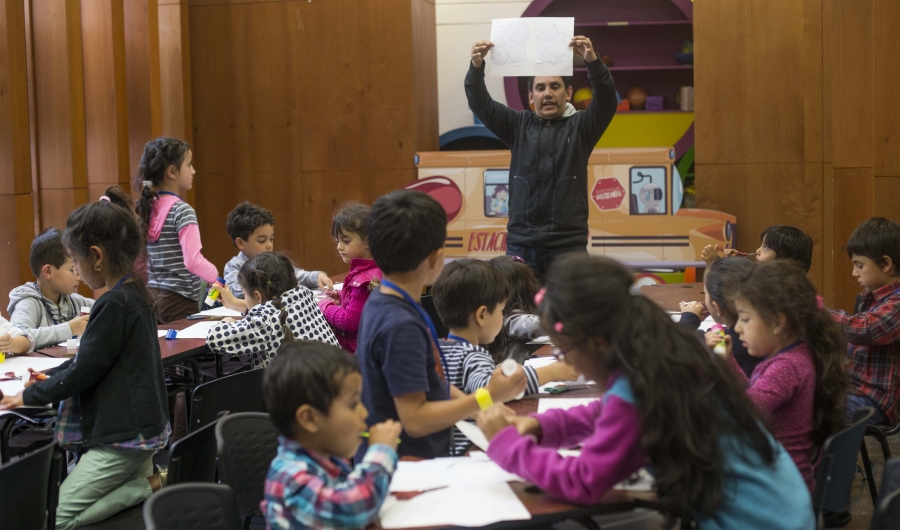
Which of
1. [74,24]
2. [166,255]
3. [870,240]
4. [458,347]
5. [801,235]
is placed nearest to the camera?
[458,347]

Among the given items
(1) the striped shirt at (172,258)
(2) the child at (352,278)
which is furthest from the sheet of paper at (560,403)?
(1) the striped shirt at (172,258)

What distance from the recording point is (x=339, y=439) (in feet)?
5.68

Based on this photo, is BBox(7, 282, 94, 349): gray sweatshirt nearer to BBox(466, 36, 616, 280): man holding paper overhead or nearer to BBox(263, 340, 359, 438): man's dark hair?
BBox(466, 36, 616, 280): man holding paper overhead

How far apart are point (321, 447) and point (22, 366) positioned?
6.44 ft

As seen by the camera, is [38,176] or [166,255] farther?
[38,176]

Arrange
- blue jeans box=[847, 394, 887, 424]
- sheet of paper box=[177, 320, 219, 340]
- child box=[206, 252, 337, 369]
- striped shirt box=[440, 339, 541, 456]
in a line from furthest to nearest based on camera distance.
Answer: sheet of paper box=[177, 320, 219, 340], child box=[206, 252, 337, 369], blue jeans box=[847, 394, 887, 424], striped shirt box=[440, 339, 541, 456]

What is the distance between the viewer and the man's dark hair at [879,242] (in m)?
3.37

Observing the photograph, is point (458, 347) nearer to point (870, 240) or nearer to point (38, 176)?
point (870, 240)

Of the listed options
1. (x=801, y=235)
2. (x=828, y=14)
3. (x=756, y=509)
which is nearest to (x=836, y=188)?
(x=828, y=14)

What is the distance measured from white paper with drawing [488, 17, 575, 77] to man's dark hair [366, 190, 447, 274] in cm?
239

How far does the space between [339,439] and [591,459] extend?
487 millimetres

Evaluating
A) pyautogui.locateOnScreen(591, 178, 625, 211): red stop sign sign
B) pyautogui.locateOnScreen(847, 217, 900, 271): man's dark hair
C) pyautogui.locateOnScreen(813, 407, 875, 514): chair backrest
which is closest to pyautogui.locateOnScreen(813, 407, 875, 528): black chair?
pyautogui.locateOnScreen(813, 407, 875, 514): chair backrest

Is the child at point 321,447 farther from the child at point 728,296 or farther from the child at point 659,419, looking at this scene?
the child at point 728,296

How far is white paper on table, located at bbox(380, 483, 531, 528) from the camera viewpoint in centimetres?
165
